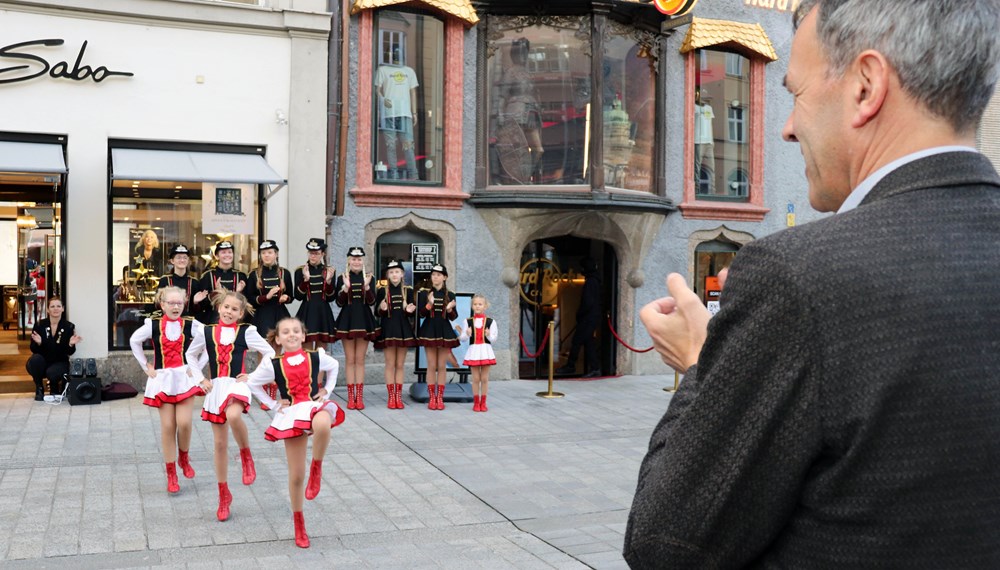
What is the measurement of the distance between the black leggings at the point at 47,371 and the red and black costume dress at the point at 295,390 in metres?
6.53

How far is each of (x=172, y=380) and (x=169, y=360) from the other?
0.30m

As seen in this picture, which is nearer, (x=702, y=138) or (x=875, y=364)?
(x=875, y=364)

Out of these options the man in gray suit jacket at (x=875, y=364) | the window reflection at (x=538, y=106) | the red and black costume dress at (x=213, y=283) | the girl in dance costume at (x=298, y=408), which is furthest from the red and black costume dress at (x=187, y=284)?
the man in gray suit jacket at (x=875, y=364)

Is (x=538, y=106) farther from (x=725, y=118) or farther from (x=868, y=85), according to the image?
(x=868, y=85)

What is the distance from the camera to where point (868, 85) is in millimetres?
1427

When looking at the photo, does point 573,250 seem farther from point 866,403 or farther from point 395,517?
point 866,403

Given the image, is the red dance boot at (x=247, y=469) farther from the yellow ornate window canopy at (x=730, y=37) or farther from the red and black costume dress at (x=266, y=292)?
the yellow ornate window canopy at (x=730, y=37)

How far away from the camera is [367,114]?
1484 cm

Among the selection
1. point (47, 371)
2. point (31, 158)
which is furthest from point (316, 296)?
point (31, 158)

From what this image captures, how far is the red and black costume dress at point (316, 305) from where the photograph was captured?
1306 cm

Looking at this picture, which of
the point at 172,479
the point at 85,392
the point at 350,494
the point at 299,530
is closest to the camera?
the point at 299,530

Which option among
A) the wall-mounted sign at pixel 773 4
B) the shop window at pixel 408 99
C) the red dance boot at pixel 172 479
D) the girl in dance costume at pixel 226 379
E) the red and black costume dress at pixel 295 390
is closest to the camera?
the red and black costume dress at pixel 295 390

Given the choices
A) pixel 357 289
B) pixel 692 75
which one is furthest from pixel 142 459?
pixel 692 75

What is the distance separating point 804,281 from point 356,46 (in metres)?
14.2
